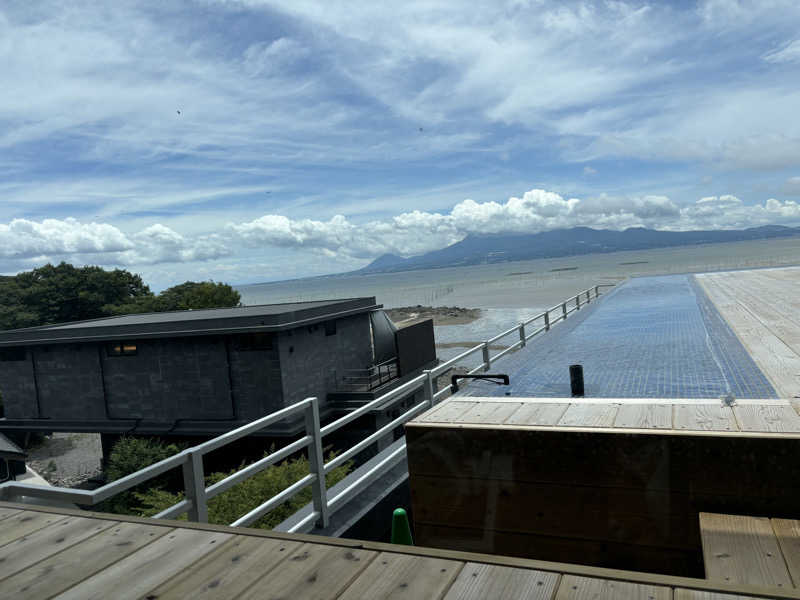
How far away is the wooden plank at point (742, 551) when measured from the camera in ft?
7.29

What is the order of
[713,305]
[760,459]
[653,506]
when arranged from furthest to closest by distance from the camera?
[713,305] < [653,506] < [760,459]

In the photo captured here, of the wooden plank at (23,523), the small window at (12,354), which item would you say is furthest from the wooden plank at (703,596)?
the small window at (12,354)

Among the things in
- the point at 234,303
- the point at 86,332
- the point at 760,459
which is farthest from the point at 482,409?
the point at 234,303

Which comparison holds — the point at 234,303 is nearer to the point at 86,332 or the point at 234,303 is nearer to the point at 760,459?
the point at 86,332

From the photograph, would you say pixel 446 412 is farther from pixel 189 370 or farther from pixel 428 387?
pixel 189 370

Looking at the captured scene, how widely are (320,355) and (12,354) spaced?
1457 centimetres

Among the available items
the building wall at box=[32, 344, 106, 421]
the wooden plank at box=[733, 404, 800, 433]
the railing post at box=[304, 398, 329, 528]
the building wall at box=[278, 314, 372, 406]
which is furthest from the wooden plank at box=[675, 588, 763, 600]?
the building wall at box=[32, 344, 106, 421]

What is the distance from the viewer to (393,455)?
18.2 ft

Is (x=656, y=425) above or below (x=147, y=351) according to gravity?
above

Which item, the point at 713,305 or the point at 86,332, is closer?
the point at 713,305

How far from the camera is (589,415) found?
11.6ft

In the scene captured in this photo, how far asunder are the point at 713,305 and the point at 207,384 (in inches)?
728

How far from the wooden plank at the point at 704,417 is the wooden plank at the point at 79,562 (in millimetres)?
2637

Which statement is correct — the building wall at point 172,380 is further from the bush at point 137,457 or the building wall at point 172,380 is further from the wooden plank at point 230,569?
the wooden plank at point 230,569
